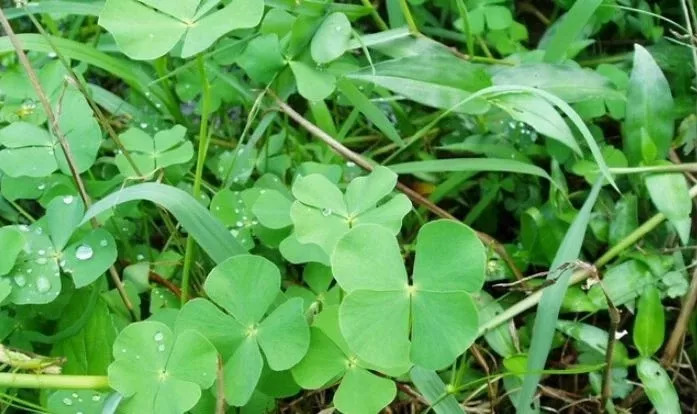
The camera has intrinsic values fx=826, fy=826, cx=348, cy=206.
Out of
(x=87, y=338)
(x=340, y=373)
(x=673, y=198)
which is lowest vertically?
(x=87, y=338)

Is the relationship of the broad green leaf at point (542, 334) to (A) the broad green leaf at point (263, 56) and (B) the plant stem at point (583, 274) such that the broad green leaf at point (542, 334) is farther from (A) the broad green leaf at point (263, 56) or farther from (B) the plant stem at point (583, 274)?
(A) the broad green leaf at point (263, 56)

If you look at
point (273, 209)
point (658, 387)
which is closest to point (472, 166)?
point (273, 209)

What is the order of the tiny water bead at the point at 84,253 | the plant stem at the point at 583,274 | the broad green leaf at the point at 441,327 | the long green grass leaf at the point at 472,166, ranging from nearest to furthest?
the broad green leaf at the point at 441,327
the tiny water bead at the point at 84,253
the plant stem at the point at 583,274
the long green grass leaf at the point at 472,166

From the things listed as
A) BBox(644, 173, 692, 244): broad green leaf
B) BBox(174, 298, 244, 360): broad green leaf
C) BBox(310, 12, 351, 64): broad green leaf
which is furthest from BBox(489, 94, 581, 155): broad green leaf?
BBox(174, 298, 244, 360): broad green leaf

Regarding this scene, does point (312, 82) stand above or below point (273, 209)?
above

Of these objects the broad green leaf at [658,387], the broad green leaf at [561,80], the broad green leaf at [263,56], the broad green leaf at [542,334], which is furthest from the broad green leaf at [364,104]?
the broad green leaf at [658,387]

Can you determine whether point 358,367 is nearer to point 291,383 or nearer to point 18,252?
point 291,383

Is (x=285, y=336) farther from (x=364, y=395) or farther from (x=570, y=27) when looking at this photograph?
(x=570, y=27)
